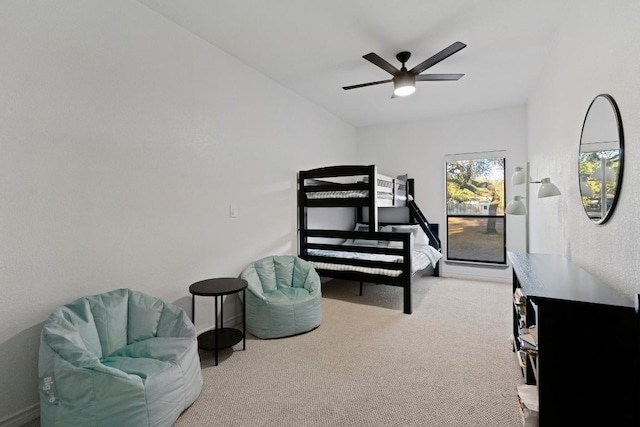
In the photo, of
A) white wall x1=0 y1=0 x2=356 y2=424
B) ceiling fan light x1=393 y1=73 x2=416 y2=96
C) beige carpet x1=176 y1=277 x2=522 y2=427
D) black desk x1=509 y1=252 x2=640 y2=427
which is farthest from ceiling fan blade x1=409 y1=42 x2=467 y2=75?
beige carpet x1=176 y1=277 x2=522 y2=427

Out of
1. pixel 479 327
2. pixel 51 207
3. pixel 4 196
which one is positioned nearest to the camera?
pixel 4 196

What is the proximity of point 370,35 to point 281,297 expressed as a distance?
2503 mm

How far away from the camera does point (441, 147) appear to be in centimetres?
514

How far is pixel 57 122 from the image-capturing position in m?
1.84

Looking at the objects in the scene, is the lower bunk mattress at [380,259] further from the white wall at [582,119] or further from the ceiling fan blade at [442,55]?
the ceiling fan blade at [442,55]

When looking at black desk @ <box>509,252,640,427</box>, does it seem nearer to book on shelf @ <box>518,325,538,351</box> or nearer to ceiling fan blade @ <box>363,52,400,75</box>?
book on shelf @ <box>518,325,538,351</box>

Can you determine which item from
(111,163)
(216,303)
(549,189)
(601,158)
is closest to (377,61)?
(549,189)

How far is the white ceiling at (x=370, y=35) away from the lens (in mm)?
2303

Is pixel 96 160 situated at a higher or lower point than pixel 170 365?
higher

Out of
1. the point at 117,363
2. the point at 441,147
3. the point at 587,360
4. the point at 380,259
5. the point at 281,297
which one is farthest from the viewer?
the point at 441,147

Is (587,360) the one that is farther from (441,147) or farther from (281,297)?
(441,147)

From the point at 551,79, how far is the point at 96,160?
380cm

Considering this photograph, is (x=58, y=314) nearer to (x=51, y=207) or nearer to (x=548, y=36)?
(x=51, y=207)

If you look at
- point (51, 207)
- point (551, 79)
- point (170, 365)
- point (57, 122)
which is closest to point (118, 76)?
point (57, 122)
